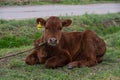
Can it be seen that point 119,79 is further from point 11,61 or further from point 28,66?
point 11,61

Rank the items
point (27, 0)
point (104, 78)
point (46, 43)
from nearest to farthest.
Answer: point (104, 78) → point (46, 43) → point (27, 0)

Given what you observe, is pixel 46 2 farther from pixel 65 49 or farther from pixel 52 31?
pixel 52 31

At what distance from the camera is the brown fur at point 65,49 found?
891cm

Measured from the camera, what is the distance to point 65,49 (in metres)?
9.26

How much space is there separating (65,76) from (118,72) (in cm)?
119

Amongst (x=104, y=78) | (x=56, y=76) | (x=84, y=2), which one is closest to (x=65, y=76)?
(x=56, y=76)

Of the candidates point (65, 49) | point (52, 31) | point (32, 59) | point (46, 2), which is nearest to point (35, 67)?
point (32, 59)

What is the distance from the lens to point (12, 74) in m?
8.39

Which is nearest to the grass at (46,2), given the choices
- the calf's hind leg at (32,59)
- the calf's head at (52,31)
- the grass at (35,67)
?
the grass at (35,67)

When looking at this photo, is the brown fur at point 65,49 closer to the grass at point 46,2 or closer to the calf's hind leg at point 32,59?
the calf's hind leg at point 32,59

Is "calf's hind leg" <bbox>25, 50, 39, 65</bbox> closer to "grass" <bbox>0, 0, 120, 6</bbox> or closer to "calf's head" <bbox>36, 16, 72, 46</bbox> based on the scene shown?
"calf's head" <bbox>36, 16, 72, 46</bbox>

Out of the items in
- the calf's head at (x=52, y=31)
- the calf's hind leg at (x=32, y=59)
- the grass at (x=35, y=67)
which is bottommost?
the grass at (x=35, y=67)

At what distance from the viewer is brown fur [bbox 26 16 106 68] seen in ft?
29.2

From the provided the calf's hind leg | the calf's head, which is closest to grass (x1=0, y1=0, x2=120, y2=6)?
the calf's hind leg
